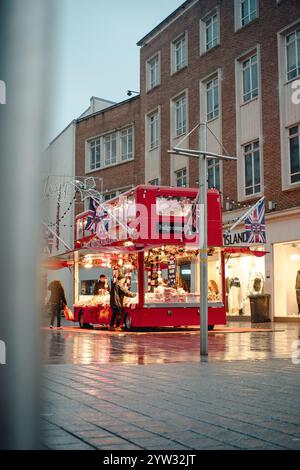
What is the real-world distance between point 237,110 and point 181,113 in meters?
4.87

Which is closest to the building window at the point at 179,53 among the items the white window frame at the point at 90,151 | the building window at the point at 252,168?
the building window at the point at 252,168

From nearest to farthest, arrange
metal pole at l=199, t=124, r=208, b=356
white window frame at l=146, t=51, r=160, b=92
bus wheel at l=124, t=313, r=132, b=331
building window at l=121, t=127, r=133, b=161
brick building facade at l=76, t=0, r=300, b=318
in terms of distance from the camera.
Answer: metal pole at l=199, t=124, r=208, b=356 < bus wheel at l=124, t=313, r=132, b=331 < brick building facade at l=76, t=0, r=300, b=318 < white window frame at l=146, t=51, r=160, b=92 < building window at l=121, t=127, r=133, b=161

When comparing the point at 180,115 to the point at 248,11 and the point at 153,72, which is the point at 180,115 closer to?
the point at 153,72

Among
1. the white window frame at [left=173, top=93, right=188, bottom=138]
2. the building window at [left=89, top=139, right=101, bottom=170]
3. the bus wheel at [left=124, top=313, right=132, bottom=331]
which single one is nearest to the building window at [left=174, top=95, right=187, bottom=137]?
the white window frame at [left=173, top=93, right=188, bottom=138]

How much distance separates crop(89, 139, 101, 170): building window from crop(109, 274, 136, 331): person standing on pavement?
20.1 metres

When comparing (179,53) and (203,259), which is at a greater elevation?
(179,53)

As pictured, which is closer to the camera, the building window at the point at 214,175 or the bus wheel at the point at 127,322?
the bus wheel at the point at 127,322

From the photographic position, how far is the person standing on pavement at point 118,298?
19.2 meters

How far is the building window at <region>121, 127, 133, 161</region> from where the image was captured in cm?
3641

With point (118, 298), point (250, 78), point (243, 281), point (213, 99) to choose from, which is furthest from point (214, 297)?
point (213, 99)

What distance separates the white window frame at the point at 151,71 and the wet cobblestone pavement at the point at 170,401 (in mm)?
24373

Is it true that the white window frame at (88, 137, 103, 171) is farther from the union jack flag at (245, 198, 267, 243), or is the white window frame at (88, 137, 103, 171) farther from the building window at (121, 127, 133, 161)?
the union jack flag at (245, 198, 267, 243)

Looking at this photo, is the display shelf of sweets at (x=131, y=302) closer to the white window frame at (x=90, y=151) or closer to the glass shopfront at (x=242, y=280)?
the glass shopfront at (x=242, y=280)

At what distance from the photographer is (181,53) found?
3116 cm
